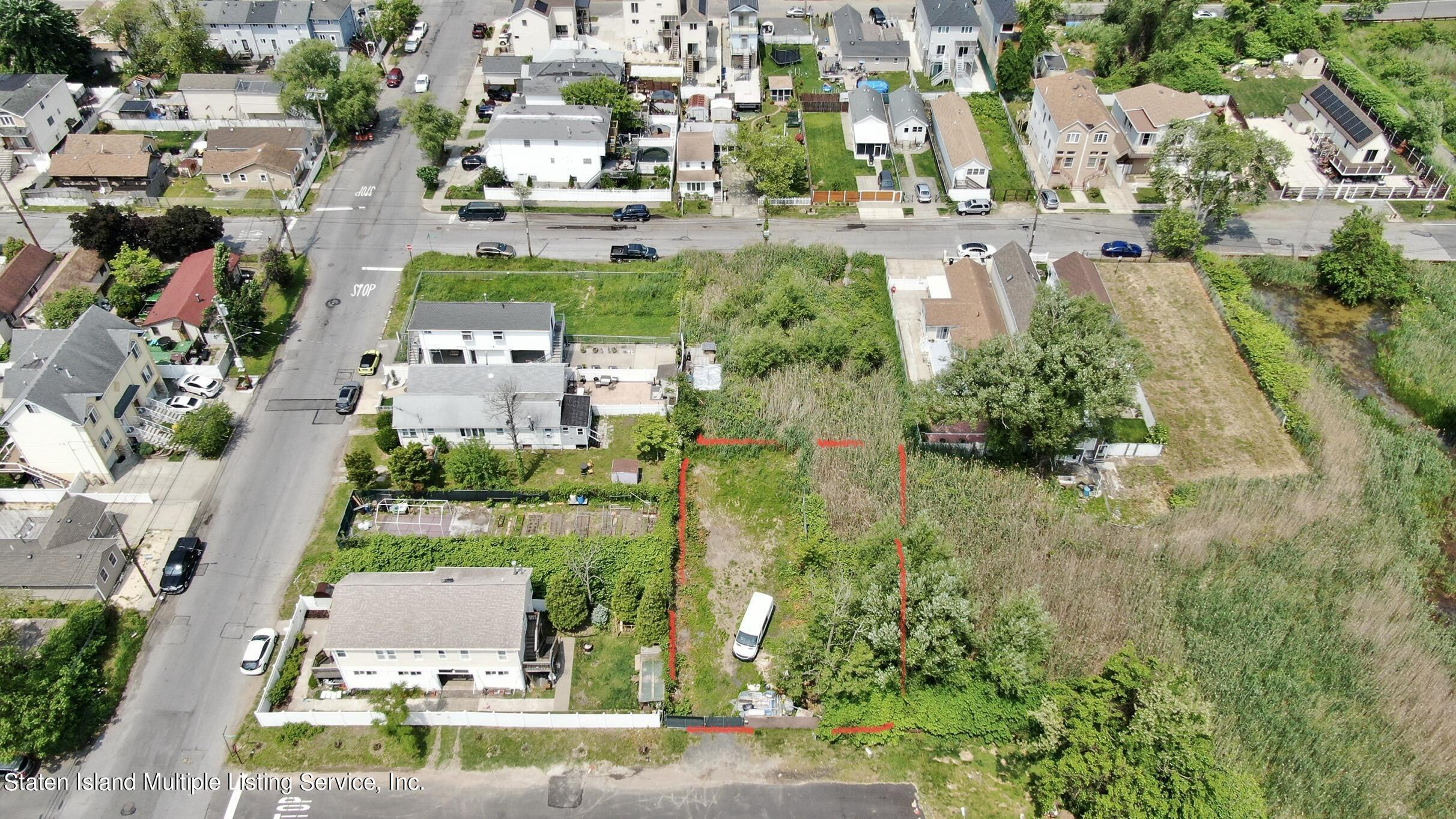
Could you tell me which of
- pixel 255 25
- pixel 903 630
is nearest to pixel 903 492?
pixel 903 630

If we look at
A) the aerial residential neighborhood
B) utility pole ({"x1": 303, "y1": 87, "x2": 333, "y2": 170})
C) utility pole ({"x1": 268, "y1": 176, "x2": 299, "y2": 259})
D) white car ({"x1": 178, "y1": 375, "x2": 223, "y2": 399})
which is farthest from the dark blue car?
utility pole ({"x1": 303, "y1": 87, "x2": 333, "y2": 170})

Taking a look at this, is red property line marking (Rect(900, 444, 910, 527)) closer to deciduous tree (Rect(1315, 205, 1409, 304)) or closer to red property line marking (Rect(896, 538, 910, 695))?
red property line marking (Rect(896, 538, 910, 695))

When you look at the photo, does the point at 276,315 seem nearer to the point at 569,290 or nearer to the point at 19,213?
the point at 569,290

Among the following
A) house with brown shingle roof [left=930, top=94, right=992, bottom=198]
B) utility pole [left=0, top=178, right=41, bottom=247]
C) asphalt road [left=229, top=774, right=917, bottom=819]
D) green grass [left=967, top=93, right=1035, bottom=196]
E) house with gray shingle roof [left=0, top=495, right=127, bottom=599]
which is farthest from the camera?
green grass [left=967, top=93, right=1035, bottom=196]

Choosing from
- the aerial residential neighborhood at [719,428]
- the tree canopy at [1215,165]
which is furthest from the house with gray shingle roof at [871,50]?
the tree canopy at [1215,165]

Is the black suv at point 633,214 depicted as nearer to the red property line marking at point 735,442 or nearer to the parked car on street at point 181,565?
the red property line marking at point 735,442

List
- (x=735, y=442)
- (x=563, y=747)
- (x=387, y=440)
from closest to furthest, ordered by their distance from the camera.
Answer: (x=563, y=747)
(x=387, y=440)
(x=735, y=442)

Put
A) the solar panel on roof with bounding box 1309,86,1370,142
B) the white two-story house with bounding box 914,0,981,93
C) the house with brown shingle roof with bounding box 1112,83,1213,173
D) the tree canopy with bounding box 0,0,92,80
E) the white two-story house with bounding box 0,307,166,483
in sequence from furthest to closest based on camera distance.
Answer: the white two-story house with bounding box 914,0,981,93 < the tree canopy with bounding box 0,0,92,80 < the house with brown shingle roof with bounding box 1112,83,1213,173 < the solar panel on roof with bounding box 1309,86,1370,142 < the white two-story house with bounding box 0,307,166,483
